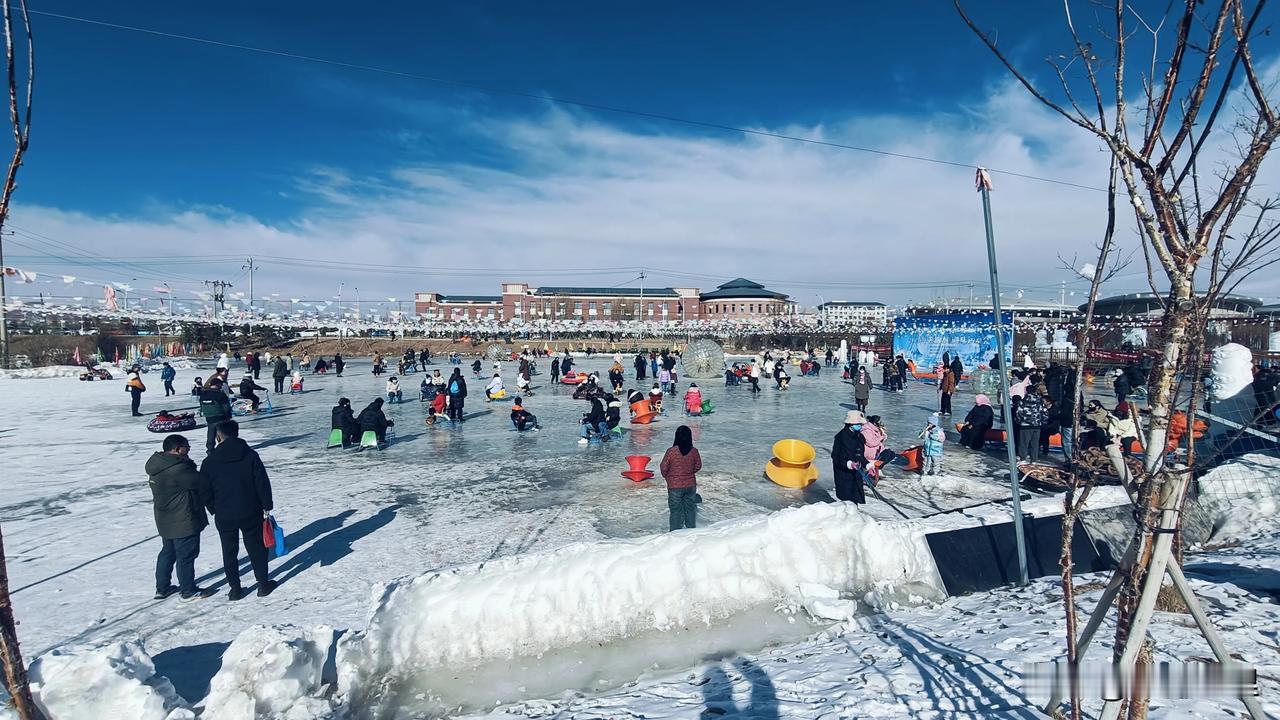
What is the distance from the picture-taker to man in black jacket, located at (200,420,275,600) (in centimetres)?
567

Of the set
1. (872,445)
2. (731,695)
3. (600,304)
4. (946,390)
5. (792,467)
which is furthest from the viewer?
(600,304)

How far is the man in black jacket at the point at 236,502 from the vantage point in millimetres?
5668

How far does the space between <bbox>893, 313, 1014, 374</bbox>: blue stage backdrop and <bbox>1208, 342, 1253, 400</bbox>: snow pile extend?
676 inches

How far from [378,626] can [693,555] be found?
2486mm

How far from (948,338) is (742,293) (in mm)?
78625

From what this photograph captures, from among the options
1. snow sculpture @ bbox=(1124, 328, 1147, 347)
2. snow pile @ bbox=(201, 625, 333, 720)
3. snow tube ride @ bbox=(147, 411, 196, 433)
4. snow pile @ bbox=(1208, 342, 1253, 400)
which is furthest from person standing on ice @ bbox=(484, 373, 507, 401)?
snow sculpture @ bbox=(1124, 328, 1147, 347)

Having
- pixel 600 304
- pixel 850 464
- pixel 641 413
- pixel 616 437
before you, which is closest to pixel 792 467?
pixel 850 464

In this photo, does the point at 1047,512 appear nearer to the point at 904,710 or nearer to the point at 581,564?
the point at 904,710

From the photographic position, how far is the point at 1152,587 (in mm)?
2348

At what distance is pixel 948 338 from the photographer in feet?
91.9

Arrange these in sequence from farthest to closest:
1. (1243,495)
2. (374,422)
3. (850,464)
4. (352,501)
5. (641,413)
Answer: (641,413) < (374,422) < (352,501) < (850,464) < (1243,495)

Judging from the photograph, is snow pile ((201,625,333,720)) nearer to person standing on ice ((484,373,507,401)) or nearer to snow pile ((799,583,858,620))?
snow pile ((799,583,858,620))

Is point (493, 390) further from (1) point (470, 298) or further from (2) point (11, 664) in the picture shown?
(1) point (470, 298)

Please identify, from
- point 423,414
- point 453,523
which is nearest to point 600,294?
point 423,414
